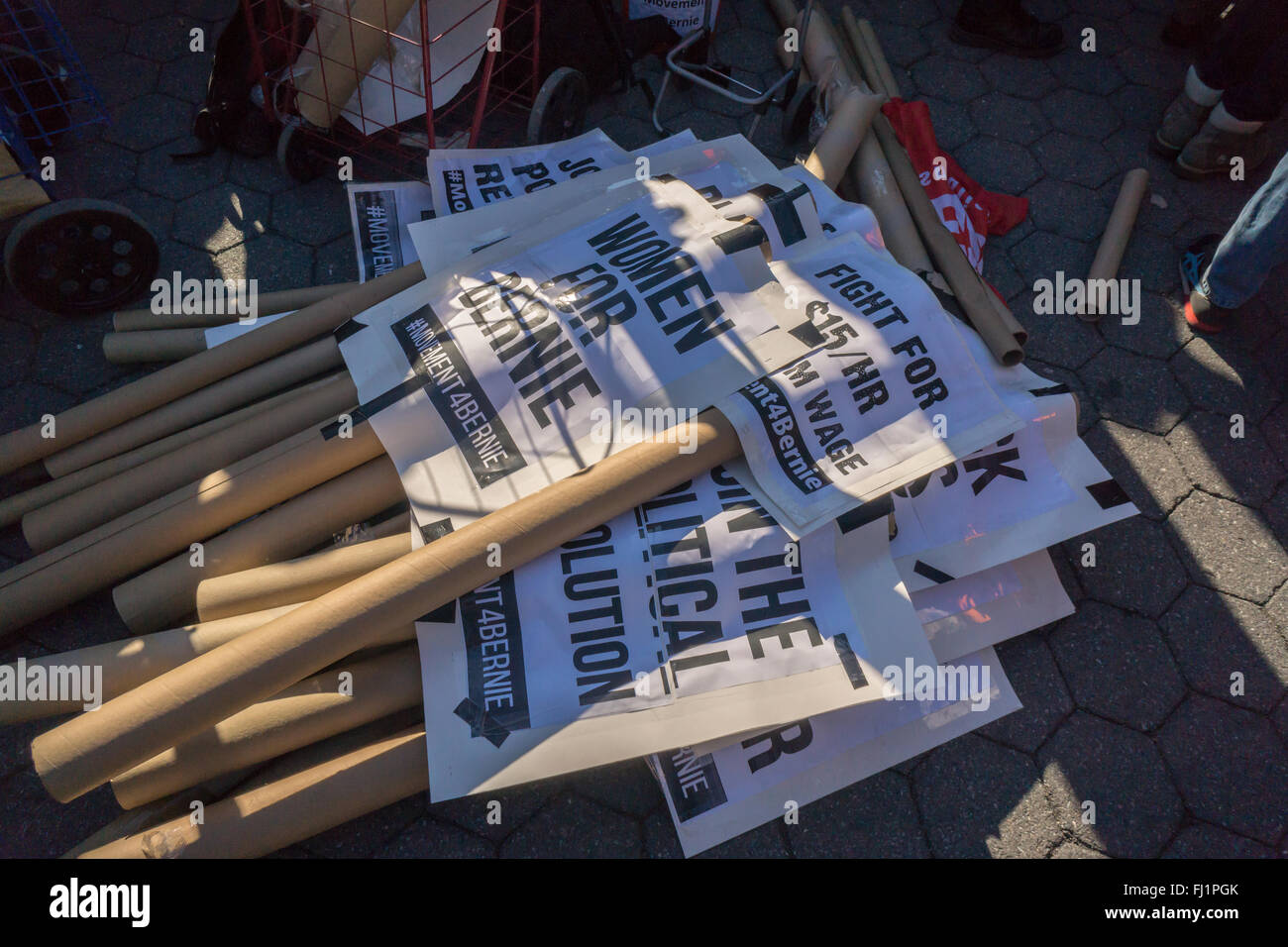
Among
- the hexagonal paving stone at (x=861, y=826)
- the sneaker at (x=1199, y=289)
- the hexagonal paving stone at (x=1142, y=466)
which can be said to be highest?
the sneaker at (x=1199, y=289)

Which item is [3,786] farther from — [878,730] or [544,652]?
[878,730]

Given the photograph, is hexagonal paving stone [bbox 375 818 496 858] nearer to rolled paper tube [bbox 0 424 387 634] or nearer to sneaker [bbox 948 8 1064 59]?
rolled paper tube [bbox 0 424 387 634]

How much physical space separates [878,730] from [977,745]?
315mm

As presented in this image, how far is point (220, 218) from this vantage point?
308cm

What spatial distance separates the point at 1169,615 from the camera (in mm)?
2477

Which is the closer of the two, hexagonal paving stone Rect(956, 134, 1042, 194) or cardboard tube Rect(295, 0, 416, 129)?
cardboard tube Rect(295, 0, 416, 129)

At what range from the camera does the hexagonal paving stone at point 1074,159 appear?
3.49m

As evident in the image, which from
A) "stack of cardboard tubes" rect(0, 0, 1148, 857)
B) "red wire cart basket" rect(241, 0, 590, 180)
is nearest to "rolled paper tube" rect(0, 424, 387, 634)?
"stack of cardboard tubes" rect(0, 0, 1148, 857)

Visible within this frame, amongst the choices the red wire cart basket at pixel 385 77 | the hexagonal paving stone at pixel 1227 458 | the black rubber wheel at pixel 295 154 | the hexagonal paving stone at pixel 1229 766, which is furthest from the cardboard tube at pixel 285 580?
the hexagonal paving stone at pixel 1227 458

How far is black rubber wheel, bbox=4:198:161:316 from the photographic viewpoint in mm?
2551

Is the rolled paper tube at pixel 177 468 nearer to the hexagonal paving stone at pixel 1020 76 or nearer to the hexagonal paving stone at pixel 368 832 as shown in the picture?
the hexagonal paving stone at pixel 368 832

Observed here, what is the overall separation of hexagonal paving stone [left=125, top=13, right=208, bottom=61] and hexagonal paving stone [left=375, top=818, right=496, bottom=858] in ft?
11.1

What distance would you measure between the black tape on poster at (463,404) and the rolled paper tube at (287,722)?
18.4 inches

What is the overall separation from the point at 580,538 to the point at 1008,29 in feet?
11.2
